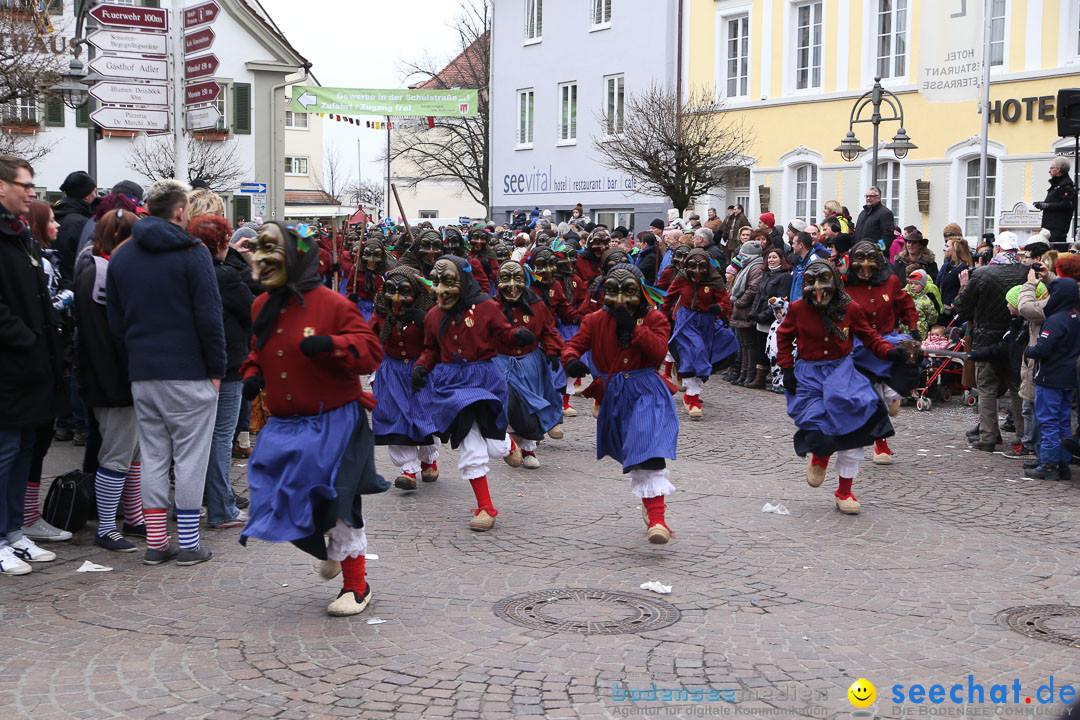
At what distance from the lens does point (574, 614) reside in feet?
20.2

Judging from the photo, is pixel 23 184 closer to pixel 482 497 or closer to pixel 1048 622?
pixel 482 497

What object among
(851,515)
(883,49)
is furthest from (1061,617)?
(883,49)

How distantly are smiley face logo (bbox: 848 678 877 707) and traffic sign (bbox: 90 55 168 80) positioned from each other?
973 centimetres

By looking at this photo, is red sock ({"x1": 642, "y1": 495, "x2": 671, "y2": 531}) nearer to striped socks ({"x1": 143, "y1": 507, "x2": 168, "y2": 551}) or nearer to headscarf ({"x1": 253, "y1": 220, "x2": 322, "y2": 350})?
headscarf ({"x1": 253, "y1": 220, "x2": 322, "y2": 350})

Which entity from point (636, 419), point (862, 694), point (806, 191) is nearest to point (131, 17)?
point (636, 419)

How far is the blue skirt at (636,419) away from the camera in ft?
24.9

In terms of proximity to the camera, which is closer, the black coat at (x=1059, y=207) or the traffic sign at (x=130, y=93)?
the traffic sign at (x=130, y=93)

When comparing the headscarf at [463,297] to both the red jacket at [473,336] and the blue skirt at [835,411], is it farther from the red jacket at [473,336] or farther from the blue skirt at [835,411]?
the blue skirt at [835,411]

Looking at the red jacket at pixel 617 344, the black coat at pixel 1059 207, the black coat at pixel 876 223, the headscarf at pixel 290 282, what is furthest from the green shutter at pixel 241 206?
the headscarf at pixel 290 282

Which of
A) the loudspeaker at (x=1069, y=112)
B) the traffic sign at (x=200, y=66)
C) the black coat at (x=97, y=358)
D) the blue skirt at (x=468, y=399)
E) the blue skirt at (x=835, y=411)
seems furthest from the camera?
the loudspeaker at (x=1069, y=112)

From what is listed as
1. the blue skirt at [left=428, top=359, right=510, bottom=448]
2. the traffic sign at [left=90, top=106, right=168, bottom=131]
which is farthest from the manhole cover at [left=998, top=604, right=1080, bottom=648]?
the traffic sign at [left=90, top=106, right=168, bottom=131]

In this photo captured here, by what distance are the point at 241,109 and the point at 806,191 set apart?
72.5 ft

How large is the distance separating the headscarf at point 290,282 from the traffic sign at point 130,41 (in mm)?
6714

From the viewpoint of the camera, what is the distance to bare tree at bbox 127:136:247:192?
125ft
